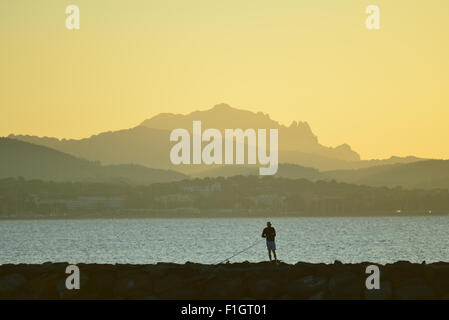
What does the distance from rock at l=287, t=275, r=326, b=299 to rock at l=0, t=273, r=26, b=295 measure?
33.7 ft

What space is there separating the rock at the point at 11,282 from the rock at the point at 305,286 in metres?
10.3

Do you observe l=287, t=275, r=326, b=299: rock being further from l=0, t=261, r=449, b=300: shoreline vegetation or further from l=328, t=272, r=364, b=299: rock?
l=328, t=272, r=364, b=299: rock

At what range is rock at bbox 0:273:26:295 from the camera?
3195 centimetres

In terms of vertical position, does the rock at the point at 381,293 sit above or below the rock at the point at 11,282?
below

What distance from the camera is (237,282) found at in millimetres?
30219

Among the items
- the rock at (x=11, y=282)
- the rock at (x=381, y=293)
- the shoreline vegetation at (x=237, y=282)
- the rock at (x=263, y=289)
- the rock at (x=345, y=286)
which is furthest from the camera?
the rock at (x=11, y=282)

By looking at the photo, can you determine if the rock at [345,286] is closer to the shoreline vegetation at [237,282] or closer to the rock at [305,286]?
the shoreline vegetation at [237,282]

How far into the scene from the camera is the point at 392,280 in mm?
29375

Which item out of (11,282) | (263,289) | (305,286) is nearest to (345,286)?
(305,286)

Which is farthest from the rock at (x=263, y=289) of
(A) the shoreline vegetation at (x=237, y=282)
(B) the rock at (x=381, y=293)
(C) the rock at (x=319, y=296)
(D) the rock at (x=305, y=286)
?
(B) the rock at (x=381, y=293)

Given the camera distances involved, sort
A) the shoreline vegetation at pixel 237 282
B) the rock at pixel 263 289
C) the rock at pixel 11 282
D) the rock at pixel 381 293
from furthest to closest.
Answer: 1. the rock at pixel 11 282
2. the rock at pixel 263 289
3. the shoreline vegetation at pixel 237 282
4. the rock at pixel 381 293

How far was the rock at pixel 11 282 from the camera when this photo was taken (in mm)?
31947
